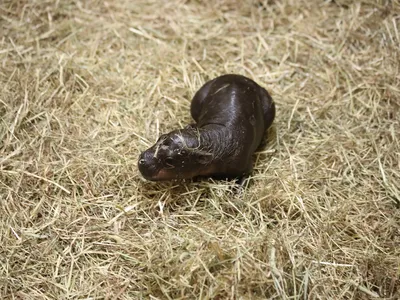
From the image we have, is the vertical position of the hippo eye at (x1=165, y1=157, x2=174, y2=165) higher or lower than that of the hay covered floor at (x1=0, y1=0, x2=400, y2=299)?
higher

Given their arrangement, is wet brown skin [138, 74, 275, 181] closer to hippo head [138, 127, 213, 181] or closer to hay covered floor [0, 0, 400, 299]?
hippo head [138, 127, 213, 181]

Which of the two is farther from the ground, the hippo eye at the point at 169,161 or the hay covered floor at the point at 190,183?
the hippo eye at the point at 169,161

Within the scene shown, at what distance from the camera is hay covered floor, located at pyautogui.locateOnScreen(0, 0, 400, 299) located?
3.53 metres

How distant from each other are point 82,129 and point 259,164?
1.55m

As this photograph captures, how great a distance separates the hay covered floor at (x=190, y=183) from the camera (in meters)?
3.53

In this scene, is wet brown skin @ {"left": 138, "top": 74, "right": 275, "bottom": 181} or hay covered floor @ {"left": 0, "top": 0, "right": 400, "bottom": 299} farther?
wet brown skin @ {"left": 138, "top": 74, "right": 275, "bottom": 181}

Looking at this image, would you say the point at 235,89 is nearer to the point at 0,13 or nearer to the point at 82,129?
the point at 82,129

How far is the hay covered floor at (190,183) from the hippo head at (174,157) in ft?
0.72

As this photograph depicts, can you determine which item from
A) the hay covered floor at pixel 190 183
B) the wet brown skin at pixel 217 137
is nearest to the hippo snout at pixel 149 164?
the wet brown skin at pixel 217 137

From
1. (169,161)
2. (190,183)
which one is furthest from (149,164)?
(190,183)

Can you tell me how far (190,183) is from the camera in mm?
4156

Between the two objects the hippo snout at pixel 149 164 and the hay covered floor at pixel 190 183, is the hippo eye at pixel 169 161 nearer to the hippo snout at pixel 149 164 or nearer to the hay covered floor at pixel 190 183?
the hippo snout at pixel 149 164

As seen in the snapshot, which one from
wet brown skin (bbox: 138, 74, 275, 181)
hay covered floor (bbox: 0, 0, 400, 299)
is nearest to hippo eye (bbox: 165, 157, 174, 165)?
wet brown skin (bbox: 138, 74, 275, 181)

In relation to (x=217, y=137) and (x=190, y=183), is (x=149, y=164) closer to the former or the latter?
(x=190, y=183)
